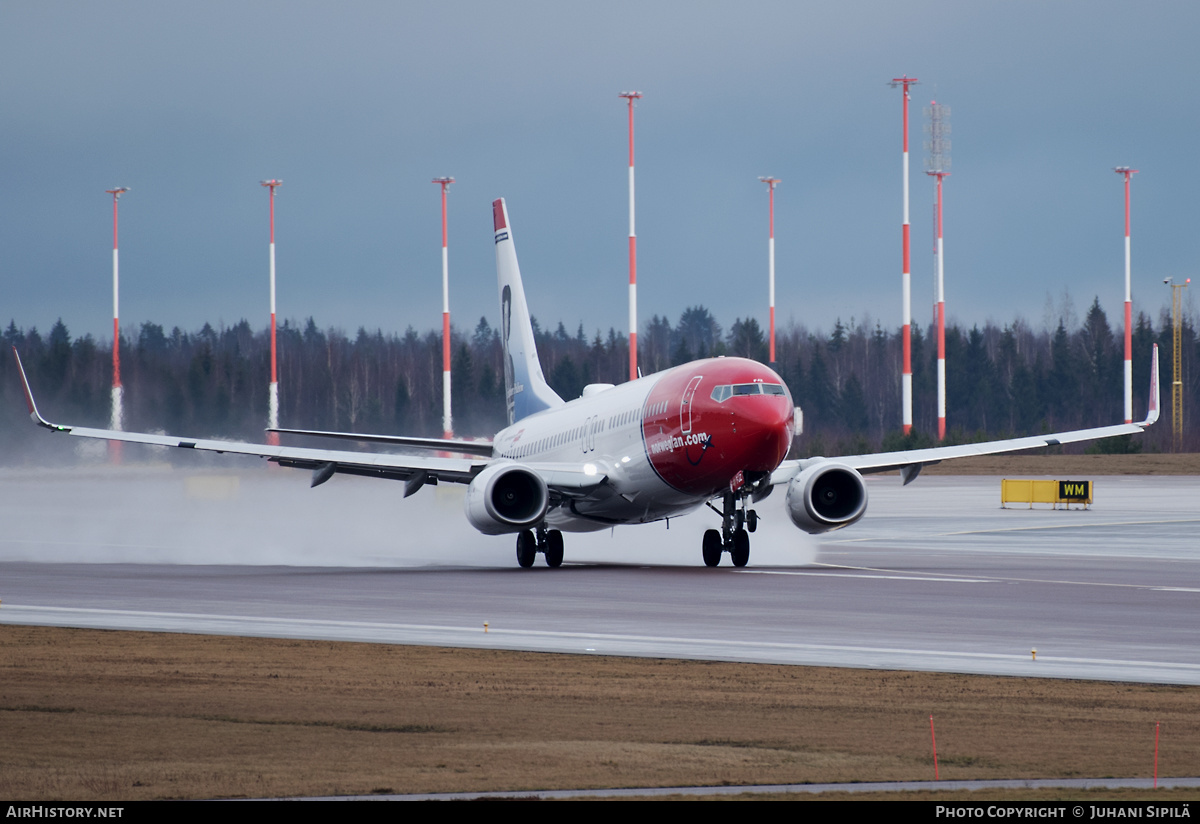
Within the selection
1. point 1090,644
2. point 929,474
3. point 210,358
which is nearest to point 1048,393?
point 929,474

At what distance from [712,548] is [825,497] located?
2.63 metres

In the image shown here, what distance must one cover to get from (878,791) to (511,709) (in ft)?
15.3

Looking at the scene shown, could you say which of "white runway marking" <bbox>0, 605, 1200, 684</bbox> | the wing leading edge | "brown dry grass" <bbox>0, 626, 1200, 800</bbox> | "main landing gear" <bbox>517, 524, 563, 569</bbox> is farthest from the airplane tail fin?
"brown dry grass" <bbox>0, 626, 1200, 800</bbox>

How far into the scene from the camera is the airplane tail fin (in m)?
46.9

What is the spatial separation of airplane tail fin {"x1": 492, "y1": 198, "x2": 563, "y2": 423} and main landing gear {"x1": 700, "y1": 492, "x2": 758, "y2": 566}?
10653 mm

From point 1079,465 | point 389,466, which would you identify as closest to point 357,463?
point 389,466

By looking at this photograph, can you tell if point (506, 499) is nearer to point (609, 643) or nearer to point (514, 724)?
point (609, 643)

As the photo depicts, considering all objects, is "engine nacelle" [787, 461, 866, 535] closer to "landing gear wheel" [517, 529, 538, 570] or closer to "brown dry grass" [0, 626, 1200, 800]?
"landing gear wheel" [517, 529, 538, 570]

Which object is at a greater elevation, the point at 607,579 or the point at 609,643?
the point at 609,643

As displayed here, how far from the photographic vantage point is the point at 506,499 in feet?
116

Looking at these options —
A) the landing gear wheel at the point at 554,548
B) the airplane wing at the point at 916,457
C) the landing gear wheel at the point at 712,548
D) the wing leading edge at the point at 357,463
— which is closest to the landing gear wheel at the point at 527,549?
the landing gear wheel at the point at 554,548

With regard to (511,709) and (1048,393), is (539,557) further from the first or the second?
(1048,393)

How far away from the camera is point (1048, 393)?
169625mm

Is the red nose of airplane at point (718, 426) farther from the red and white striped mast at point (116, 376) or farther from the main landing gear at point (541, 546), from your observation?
the red and white striped mast at point (116, 376)
